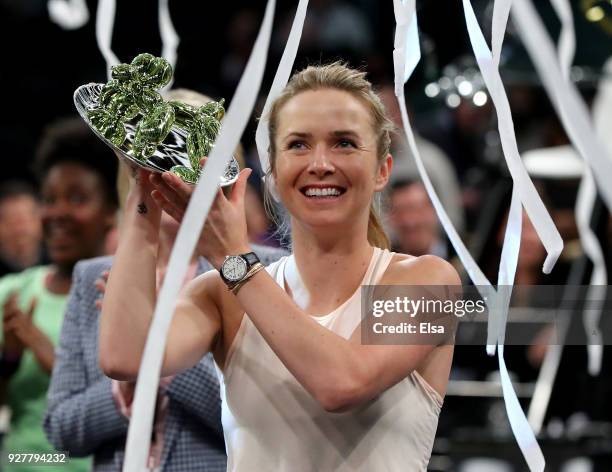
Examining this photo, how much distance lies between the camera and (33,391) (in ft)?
8.66

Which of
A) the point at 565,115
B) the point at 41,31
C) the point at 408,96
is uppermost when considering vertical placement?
the point at 41,31

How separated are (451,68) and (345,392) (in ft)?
6.91

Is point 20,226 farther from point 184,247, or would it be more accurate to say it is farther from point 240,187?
point 184,247

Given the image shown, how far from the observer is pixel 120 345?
1561 mm

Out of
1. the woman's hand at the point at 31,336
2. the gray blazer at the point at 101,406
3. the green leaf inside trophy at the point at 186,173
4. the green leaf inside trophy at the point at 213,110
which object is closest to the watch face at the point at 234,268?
the green leaf inside trophy at the point at 186,173

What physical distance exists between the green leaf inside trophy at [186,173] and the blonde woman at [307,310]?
0.02 metres

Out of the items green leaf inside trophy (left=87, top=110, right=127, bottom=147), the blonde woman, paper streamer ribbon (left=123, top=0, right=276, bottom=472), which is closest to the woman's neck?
the blonde woman

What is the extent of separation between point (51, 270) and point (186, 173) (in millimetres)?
1463

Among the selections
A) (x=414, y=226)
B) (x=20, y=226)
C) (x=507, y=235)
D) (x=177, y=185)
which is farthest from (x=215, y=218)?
(x=20, y=226)

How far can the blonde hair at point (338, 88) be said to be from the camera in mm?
1686

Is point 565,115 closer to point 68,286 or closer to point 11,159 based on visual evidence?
point 68,286

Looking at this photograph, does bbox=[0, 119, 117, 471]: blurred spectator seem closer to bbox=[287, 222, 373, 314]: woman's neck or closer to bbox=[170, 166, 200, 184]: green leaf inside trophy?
bbox=[287, 222, 373, 314]: woman's neck

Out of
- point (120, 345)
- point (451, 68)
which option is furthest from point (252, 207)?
Result: point (120, 345)

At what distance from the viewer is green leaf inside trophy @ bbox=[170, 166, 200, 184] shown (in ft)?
4.81
